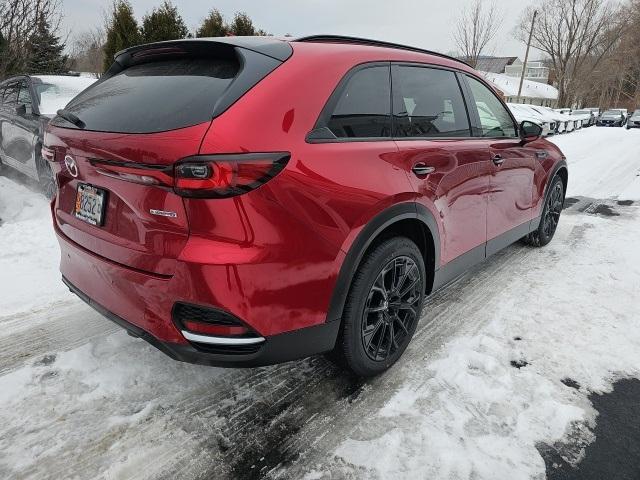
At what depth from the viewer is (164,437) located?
2.06 m

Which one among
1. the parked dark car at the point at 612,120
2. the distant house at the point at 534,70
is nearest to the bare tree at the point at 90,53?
the parked dark car at the point at 612,120

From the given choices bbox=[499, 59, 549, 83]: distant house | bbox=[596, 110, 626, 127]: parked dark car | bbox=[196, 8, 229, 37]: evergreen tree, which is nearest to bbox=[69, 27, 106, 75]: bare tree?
bbox=[196, 8, 229, 37]: evergreen tree

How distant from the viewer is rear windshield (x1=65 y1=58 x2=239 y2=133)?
185 centimetres

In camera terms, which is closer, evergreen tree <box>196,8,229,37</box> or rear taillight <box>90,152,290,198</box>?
rear taillight <box>90,152,290,198</box>

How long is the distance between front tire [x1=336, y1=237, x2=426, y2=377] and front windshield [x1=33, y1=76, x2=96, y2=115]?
5.48 meters

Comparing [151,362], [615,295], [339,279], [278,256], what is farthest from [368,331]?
[615,295]

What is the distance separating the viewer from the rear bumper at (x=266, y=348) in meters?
1.88

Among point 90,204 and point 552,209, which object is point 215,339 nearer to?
point 90,204

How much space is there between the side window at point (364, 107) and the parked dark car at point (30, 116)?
191 inches

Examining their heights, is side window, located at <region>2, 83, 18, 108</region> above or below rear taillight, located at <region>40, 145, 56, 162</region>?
above

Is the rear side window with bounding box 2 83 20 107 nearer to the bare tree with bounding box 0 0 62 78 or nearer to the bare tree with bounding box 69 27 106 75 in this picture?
the bare tree with bounding box 0 0 62 78

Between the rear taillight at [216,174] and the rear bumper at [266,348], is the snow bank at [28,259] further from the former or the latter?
the rear taillight at [216,174]

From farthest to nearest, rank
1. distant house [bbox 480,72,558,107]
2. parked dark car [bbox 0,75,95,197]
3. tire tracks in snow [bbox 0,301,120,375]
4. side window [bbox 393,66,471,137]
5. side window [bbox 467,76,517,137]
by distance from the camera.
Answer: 1. distant house [bbox 480,72,558,107]
2. parked dark car [bbox 0,75,95,197]
3. side window [bbox 467,76,517,137]
4. tire tracks in snow [bbox 0,301,120,375]
5. side window [bbox 393,66,471,137]

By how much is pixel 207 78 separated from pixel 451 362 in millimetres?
2053
